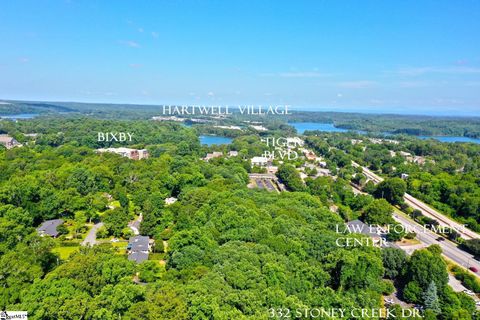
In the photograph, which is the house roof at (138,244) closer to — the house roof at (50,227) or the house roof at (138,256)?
the house roof at (138,256)

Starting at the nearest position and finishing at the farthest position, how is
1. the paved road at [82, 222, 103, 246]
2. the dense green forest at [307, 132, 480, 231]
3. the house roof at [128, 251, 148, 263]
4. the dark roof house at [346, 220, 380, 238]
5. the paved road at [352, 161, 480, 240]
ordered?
the house roof at [128, 251, 148, 263], the paved road at [82, 222, 103, 246], the dark roof house at [346, 220, 380, 238], the paved road at [352, 161, 480, 240], the dense green forest at [307, 132, 480, 231]

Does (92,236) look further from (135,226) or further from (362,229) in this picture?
(362,229)

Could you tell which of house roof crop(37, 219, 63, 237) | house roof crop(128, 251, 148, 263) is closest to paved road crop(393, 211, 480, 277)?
house roof crop(128, 251, 148, 263)

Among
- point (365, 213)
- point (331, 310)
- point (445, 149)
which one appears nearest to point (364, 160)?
point (445, 149)

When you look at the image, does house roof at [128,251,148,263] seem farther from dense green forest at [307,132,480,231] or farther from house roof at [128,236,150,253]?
dense green forest at [307,132,480,231]

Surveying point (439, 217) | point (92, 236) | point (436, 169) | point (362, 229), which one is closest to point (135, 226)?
point (92, 236)

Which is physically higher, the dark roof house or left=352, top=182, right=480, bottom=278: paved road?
the dark roof house
